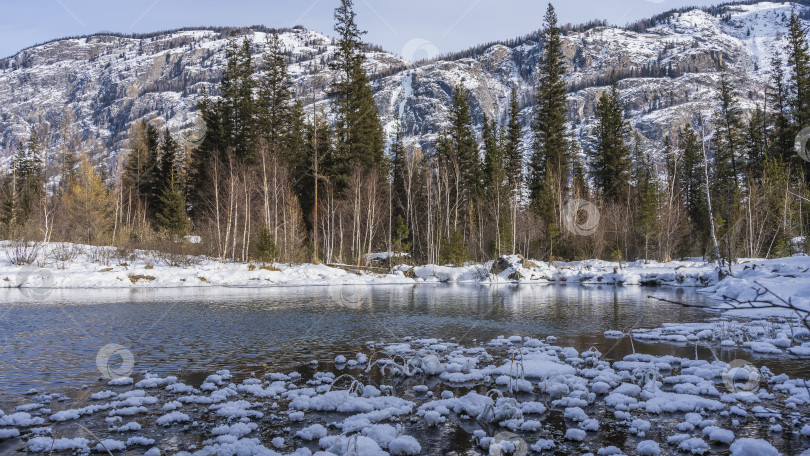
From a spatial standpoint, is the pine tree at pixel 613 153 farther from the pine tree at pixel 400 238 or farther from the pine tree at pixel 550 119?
the pine tree at pixel 400 238

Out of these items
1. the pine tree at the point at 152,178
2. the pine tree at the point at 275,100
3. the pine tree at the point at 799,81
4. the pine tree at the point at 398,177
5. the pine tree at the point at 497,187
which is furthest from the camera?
the pine tree at the point at 152,178

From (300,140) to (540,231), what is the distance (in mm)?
24094

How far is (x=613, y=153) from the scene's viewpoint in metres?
47.0

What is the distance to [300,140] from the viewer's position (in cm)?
4647

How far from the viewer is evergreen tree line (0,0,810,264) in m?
35.1

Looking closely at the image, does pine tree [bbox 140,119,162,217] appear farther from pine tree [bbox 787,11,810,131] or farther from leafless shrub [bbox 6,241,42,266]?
pine tree [bbox 787,11,810,131]

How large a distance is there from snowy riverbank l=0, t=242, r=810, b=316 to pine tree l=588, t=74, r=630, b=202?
14124 millimetres

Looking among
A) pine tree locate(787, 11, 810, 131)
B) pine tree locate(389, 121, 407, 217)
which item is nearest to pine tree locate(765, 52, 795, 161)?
pine tree locate(787, 11, 810, 131)

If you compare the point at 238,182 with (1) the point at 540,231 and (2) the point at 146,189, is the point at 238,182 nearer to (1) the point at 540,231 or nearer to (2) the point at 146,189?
(2) the point at 146,189

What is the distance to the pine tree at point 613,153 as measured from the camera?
4678 cm

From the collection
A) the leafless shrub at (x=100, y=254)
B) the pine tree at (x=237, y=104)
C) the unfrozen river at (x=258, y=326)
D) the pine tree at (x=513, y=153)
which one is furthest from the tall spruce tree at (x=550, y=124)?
the leafless shrub at (x=100, y=254)

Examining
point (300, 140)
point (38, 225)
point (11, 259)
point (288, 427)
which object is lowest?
point (288, 427)

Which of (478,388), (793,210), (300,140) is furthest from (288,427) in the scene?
(300,140)

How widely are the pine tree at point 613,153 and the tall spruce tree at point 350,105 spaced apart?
2272 centimetres
